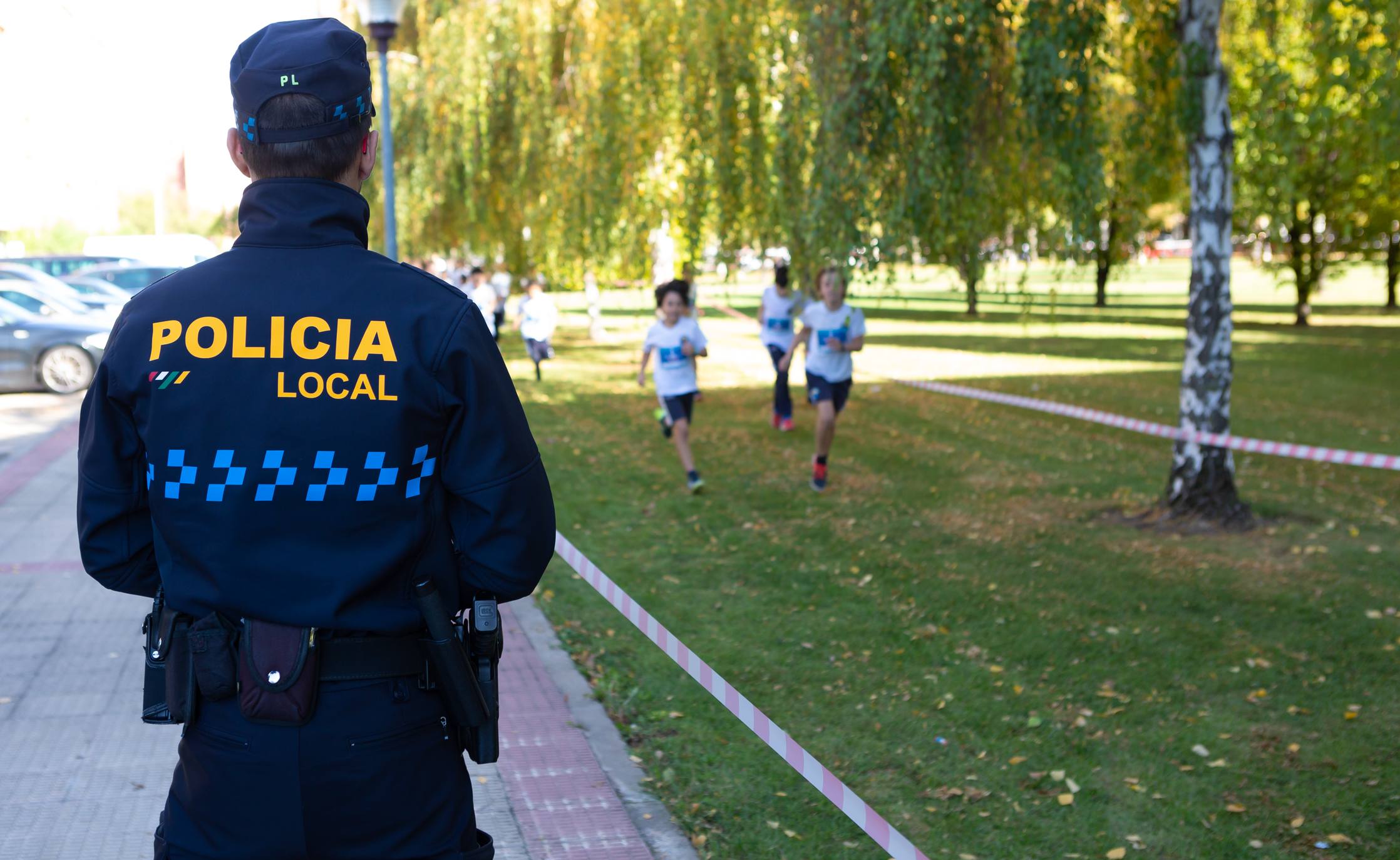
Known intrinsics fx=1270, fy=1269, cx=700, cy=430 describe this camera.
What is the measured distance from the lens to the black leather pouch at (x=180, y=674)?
2.01 m

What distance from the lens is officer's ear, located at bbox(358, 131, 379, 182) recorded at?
2176mm

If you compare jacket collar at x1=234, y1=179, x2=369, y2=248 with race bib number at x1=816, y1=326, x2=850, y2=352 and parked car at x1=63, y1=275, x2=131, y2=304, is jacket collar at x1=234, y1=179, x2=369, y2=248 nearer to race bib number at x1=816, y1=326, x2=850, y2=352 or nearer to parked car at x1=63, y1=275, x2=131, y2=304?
race bib number at x1=816, y1=326, x2=850, y2=352

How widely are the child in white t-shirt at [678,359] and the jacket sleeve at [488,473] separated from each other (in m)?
8.30

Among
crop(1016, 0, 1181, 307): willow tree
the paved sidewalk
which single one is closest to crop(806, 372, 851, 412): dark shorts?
crop(1016, 0, 1181, 307): willow tree

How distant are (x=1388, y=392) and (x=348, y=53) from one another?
61.2 feet

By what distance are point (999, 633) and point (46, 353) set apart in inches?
607

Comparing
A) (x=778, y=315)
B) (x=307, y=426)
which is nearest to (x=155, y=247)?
(x=778, y=315)

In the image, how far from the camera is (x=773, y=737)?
3.33m

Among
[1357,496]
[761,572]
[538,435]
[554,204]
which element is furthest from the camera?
[554,204]

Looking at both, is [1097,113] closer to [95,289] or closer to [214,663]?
[214,663]

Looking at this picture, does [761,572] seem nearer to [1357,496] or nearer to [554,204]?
[1357,496]

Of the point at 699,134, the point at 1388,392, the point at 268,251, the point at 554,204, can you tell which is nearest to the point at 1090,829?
the point at 268,251

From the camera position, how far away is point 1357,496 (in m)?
10.3

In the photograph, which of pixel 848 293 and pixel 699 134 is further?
pixel 699 134
